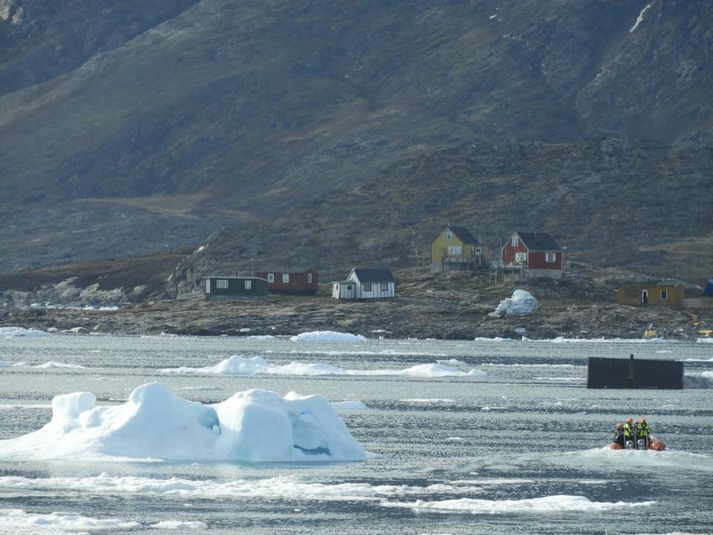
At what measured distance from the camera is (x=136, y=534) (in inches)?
1560

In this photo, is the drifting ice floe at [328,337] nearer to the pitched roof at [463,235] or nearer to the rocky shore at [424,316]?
the rocky shore at [424,316]

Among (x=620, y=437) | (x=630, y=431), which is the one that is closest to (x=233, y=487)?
(x=630, y=431)

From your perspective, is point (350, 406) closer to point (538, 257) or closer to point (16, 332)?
point (16, 332)

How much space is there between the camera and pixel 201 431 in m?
51.5

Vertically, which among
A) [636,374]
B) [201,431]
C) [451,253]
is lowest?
[201,431]

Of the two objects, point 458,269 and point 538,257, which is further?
point 458,269

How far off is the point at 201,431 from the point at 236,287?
113 metres

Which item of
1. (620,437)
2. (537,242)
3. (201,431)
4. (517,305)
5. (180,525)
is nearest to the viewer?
(180,525)

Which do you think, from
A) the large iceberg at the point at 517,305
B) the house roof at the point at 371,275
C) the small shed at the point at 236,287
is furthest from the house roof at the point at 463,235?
the large iceberg at the point at 517,305

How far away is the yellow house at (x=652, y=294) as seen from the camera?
153m

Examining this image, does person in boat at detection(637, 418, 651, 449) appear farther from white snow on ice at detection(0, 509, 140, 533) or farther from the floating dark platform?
the floating dark platform

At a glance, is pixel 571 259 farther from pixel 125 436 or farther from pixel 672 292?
pixel 125 436

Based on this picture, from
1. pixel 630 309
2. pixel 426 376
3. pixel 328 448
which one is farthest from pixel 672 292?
pixel 328 448

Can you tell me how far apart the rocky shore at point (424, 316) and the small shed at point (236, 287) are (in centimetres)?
184
